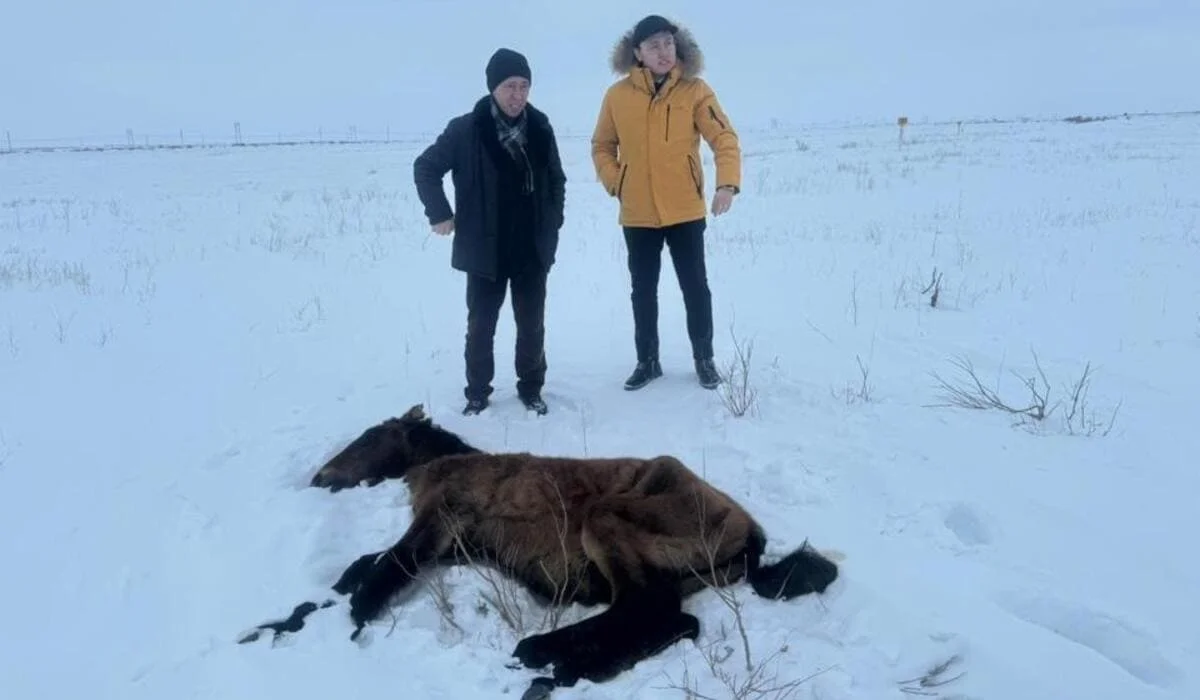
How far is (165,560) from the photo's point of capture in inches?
142

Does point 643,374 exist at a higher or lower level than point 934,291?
lower

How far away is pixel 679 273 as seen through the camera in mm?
5418

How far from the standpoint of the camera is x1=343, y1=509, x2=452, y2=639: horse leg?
→ 3.17 metres

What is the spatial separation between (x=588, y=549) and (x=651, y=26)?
10.6 ft

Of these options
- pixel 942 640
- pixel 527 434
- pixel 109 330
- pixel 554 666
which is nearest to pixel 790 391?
pixel 527 434

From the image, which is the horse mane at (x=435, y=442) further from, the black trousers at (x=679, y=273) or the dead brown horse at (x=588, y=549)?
the black trousers at (x=679, y=273)

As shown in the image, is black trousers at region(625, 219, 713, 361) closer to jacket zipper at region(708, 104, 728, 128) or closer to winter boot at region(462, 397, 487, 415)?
jacket zipper at region(708, 104, 728, 128)

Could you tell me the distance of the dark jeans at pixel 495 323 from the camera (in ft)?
17.0

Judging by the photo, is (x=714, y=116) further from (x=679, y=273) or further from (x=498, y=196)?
(x=498, y=196)

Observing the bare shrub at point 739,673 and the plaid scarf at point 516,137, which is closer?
the bare shrub at point 739,673

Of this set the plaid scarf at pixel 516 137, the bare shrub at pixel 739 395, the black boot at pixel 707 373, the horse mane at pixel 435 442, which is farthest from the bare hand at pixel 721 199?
the horse mane at pixel 435 442

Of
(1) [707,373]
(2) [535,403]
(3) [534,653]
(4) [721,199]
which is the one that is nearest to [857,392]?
(1) [707,373]

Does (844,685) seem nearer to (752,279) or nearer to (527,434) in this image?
(527,434)

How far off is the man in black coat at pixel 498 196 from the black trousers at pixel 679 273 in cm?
60
